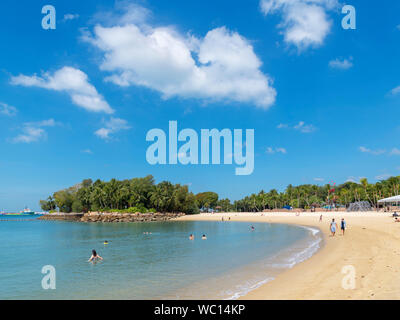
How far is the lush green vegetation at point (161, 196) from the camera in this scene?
111331 millimetres

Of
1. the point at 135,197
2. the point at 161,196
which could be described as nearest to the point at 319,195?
the point at 161,196

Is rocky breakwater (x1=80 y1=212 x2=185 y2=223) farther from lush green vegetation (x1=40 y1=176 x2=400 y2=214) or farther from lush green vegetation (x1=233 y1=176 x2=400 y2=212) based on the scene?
lush green vegetation (x1=233 y1=176 x2=400 y2=212)

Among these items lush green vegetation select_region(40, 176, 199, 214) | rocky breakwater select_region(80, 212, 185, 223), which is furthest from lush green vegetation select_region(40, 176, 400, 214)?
rocky breakwater select_region(80, 212, 185, 223)

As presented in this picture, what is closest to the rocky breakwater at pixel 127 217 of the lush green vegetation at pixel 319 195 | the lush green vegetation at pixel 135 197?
the lush green vegetation at pixel 135 197

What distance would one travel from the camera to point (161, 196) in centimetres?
12350

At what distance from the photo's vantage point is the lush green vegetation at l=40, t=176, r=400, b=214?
111 m

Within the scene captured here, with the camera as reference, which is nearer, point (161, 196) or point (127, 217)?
point (127, 217)

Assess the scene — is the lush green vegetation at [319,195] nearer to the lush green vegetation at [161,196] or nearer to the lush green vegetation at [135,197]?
the lush green vegetation at [161,196]

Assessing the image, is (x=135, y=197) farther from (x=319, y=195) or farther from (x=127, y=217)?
(x=319, y=195)

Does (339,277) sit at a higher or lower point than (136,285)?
higher
